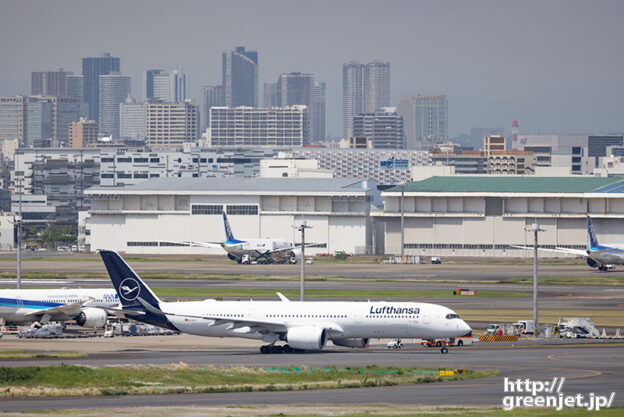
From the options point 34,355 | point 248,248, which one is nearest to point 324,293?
point 34,355

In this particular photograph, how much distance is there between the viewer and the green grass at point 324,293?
127088 mm

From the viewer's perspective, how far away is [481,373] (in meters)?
69.6

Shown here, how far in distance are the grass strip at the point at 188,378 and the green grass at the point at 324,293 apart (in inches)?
2146

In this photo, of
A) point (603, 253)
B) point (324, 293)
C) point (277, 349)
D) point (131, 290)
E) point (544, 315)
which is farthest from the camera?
point (603, 253)

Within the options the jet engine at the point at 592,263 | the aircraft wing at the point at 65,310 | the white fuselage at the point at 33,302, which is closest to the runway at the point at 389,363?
the aircraft wing at the point at 65,310

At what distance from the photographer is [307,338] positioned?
8138 centimetres

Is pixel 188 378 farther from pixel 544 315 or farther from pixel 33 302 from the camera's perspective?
pixel 544 315

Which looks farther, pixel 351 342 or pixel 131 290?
pixel 131 290

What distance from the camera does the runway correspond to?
59.1 metres

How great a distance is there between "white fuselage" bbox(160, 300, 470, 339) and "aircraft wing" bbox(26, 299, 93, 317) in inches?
609

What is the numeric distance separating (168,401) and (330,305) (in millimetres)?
26054

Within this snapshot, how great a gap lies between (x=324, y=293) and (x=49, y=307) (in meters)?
40.7

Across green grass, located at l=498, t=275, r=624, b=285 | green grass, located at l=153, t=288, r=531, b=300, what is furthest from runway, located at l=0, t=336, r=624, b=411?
green grass, located at l=498, t=275, r=624, b=285

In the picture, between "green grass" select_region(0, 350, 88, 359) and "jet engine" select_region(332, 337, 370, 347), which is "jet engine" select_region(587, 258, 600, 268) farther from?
"green grass" select_region(0, 350, 88, 359)
